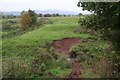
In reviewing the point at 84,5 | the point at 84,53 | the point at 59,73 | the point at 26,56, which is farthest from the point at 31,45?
the point at 84,5

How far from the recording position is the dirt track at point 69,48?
17.0 meters

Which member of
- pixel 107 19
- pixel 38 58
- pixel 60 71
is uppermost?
pixel 107 19

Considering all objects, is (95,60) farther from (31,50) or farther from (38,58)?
(31,50)

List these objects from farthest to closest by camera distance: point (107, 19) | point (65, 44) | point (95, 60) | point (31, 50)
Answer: point (65, 44) → point (31, 50) → point (95, 60) → point (107, 19)

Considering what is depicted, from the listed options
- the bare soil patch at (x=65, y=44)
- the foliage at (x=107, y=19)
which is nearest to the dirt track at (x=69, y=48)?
the bare soil patch at (x=65, y=44)

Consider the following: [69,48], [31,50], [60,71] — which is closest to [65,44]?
[69,48]

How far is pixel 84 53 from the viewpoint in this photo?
20281mm

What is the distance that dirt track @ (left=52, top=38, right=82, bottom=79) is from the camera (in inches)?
670

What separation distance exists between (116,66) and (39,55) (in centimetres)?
644

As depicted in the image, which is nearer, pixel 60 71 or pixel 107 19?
pixel 107 19

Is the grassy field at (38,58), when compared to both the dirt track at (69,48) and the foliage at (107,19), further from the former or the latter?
the foliage at (107,19)

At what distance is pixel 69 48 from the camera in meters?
22.4

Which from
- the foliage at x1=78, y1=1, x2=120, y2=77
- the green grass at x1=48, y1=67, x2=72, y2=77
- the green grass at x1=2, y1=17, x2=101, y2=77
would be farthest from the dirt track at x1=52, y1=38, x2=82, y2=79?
the foliage at x1=78, y1=1, x2=120, y2=77

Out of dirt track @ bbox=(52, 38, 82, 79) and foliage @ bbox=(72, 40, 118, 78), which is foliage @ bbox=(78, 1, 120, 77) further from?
dirt track @ bbox=(52, 38, 82, 79)
